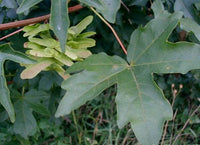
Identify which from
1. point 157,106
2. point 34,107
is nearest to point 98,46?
point 34,107

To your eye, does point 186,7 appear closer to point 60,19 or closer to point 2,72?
point 60,19

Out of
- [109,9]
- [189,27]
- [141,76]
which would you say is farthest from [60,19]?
[189,27]

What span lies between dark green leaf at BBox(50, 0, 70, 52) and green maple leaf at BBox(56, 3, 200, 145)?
95 mm

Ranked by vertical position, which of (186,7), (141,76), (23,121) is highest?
(186,7)

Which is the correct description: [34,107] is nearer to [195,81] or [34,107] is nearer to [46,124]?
[46,124]

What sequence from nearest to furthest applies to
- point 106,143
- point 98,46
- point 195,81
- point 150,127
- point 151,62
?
point 150,127 → point 151,62 → point 98,46 → point 106,143 → point 195,81

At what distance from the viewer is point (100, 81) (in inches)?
26.5

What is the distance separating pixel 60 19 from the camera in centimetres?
64

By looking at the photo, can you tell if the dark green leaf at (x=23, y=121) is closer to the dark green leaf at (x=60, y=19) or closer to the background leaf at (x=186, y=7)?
the dark green leaf at (x=60, y=19)

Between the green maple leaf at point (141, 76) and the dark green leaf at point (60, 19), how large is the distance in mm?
95

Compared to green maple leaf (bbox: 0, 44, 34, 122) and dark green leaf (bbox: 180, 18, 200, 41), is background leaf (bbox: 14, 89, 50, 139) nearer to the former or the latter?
green maple leaf (bbox: 0, 44, 34, 122)

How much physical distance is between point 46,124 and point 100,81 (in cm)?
100

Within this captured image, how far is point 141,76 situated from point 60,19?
25 centimetres

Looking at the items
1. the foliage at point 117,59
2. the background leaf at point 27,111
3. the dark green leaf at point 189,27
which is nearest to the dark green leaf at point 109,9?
the foliage at point 117,59
